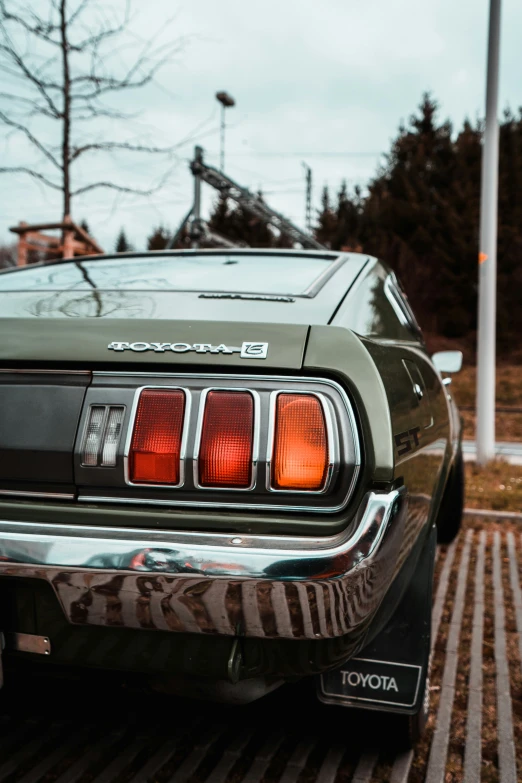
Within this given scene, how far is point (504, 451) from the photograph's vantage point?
10.3m

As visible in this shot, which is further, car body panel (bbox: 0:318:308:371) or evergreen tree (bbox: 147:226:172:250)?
evergreen tree (bbox: 147:226:172:250)

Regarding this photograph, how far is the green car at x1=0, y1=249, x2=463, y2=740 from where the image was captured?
134 centimetres

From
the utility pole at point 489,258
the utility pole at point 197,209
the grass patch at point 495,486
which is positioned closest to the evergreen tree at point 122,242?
the utility pole at point 197,209

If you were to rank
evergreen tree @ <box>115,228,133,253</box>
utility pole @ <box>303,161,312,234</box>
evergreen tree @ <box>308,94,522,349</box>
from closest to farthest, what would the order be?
evergreen tree @ <box>308,94,522,349</box>, utility pole @ <box>303,161,312,234</box>, evergreen tree @ <box>115,228,133,253</box>

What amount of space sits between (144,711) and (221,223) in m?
Answer: 41.9

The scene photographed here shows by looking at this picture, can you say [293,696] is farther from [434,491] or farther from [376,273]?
[376,273]

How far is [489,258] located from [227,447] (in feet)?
Result: 21.7

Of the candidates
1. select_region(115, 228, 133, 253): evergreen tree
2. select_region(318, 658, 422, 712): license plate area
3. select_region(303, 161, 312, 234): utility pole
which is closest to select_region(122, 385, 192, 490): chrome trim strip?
select_region(318, 658, 422, 712): license plate area

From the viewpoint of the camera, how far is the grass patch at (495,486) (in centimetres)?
593

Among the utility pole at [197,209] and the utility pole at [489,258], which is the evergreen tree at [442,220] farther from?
the utility pole at [489,258]

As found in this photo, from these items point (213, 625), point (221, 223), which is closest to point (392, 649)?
point (213, 625)

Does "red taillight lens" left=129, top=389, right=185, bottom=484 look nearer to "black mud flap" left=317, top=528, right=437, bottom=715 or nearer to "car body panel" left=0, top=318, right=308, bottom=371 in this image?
"car body panel" left=0, top=318, right=308, bottom=371

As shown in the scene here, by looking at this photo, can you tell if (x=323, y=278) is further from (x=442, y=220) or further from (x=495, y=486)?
(x=442, y=220)

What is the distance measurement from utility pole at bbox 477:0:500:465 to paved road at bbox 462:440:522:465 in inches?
28.4
